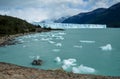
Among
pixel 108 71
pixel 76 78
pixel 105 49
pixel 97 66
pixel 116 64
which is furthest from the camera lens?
pixel 105 49

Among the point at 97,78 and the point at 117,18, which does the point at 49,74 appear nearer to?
the point at 97,78

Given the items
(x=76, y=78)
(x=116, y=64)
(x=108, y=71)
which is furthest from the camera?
(x=116, y=64)

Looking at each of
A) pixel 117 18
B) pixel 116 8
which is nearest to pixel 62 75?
pixel 117 18

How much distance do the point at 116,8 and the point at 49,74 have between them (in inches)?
7568

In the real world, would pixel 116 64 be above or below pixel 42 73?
below

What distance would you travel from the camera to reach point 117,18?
180 m

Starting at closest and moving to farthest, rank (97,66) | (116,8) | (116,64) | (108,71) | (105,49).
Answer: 1. (108,71)
2. (97,66)
3. (116,64)
4. (105,49)
5. (116,8)

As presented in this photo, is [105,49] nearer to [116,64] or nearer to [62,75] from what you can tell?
[116,64]

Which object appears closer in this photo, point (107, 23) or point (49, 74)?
point (49, 74)

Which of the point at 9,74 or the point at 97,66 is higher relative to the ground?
the point at 9,74

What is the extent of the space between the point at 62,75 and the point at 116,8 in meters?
192

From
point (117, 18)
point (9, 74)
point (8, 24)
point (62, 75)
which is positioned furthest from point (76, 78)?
point (117, 18)

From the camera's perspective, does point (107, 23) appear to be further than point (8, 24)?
Yes

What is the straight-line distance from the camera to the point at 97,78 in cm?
725
